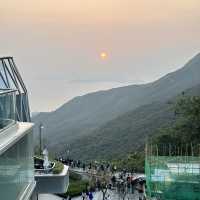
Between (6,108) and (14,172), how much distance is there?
153 centimetres

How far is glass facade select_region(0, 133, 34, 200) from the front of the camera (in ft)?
33.6

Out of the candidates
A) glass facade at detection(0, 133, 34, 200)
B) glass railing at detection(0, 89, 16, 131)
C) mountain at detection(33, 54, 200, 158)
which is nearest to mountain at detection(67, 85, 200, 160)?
mountain at detection(33, 54, 200, 158)

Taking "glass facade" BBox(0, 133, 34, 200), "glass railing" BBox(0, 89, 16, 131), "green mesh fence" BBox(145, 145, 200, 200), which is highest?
"glass railing" BBox(0, 89, 16, 131)

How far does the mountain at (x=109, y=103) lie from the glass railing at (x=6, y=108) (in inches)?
3828

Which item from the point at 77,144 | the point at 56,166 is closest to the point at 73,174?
the point at 56,166

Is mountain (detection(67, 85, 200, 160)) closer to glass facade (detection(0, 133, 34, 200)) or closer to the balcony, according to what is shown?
the balcony

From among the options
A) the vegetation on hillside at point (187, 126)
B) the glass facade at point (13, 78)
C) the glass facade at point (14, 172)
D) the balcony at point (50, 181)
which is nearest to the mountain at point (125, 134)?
the vegetation on hillside at point (187, 126)

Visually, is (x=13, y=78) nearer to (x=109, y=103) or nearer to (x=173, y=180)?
(x=173, y=180)

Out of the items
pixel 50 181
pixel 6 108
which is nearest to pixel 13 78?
pixel 50 181

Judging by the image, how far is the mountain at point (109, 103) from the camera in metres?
122

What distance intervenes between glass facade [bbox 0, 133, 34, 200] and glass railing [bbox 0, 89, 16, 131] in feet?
1.92

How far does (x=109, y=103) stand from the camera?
145875mm

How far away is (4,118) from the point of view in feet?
38.9

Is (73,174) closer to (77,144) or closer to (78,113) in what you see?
(77,144)
